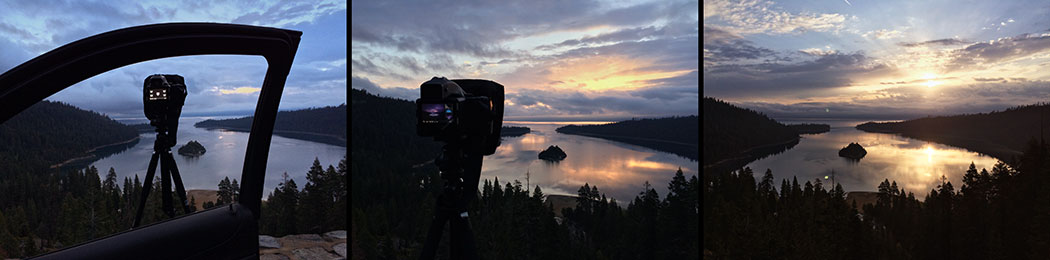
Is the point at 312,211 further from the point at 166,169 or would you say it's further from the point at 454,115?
the point at 454,115

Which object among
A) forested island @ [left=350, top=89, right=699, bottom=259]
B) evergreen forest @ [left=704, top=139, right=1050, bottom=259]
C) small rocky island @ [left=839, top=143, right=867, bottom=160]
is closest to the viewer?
small rocky island @ [left=839, top=143, right=867, bottom=160]

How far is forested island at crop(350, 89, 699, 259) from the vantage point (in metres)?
8.67

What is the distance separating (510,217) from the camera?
31.2 feet

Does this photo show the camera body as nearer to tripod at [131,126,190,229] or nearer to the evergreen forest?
tripod at [131,126,190,229]

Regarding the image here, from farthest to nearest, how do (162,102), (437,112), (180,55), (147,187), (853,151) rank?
(853,151), (162,102), (147,187), (437,112), (180,55)

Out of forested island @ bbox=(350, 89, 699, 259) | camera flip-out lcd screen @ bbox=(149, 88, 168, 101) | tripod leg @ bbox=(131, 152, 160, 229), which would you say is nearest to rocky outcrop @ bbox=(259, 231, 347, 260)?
tripod leg @ bbox=(131, 152, 160, 229)

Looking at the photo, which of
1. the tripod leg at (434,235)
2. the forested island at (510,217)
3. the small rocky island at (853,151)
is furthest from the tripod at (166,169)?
the small rocky island at (853,151)

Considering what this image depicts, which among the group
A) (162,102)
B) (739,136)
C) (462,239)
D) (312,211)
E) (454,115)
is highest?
(162,102)

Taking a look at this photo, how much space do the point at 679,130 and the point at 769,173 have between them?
1891 mm

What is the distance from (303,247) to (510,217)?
5293 mm

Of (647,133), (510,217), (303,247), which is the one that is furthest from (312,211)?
(647,133)

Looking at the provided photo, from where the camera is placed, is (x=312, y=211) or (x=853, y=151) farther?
(x=312, y=211)

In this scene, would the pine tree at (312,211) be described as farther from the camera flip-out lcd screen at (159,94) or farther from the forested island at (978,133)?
the forested island at (978,133)

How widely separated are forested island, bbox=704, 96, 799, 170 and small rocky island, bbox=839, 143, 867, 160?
407 millimetres
